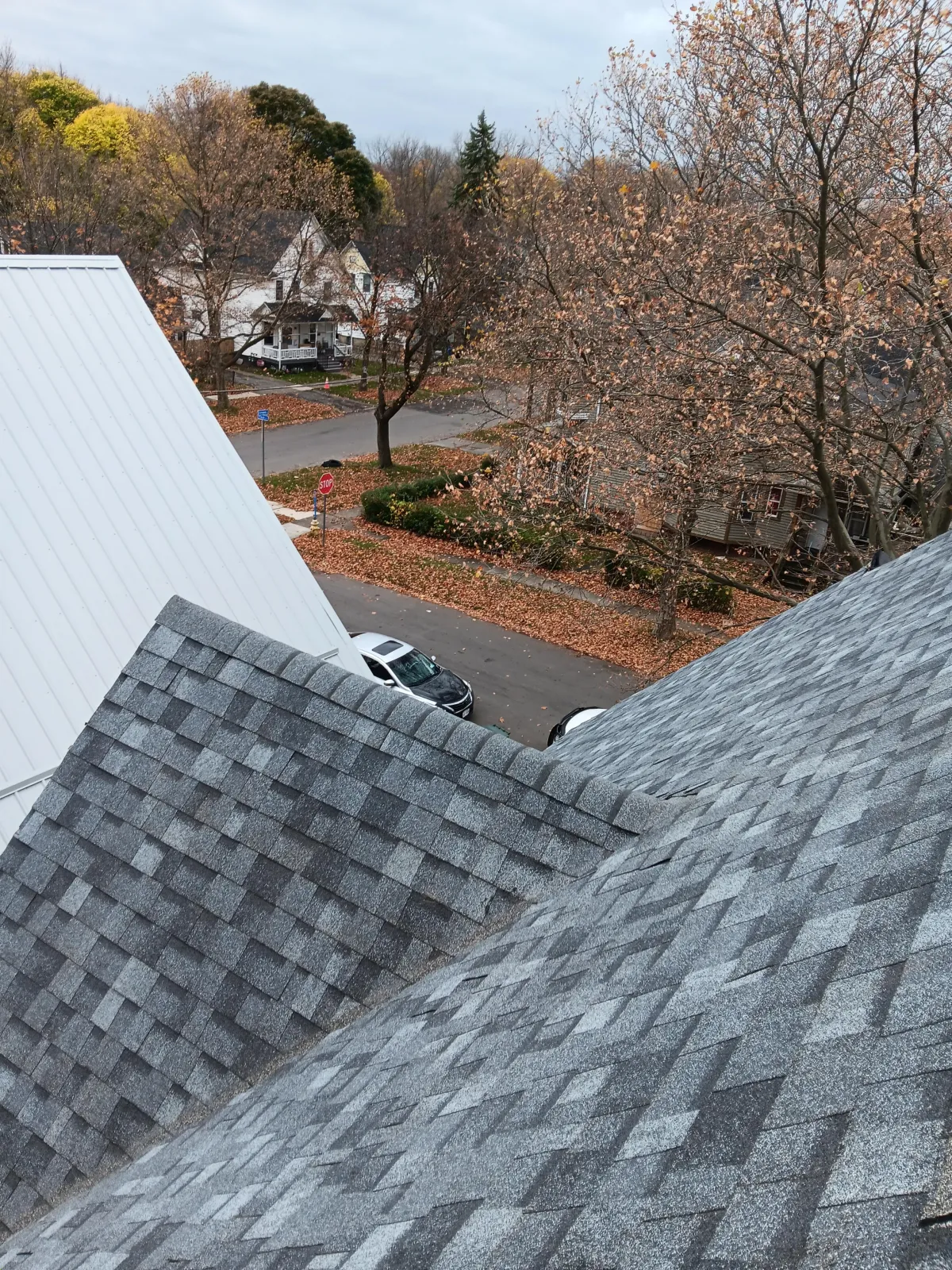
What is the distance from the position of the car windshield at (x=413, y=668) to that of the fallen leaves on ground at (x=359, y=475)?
42.3 feet

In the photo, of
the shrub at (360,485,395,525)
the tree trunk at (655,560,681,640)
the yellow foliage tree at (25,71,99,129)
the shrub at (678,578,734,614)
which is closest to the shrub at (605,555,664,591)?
the shrub at (678,578,734,614)

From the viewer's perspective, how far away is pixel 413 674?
56.1 ft

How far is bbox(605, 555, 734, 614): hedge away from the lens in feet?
75.2

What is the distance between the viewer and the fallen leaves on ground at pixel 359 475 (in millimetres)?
30594

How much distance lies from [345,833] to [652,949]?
2.12 metres

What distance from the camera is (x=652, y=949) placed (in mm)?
3461

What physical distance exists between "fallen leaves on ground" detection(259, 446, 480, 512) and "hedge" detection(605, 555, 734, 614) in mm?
10302

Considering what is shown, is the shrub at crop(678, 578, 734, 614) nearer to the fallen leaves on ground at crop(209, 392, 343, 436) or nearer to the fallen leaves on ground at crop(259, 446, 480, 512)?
the fallen leaves on ground at crop(259, 446, 480, 512)

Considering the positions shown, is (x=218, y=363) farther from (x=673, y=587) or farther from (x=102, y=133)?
(x=673, y=587)

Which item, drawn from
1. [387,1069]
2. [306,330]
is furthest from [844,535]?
[306,330]

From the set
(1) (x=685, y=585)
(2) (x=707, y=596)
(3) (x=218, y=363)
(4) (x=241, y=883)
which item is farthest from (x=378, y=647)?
(3) (x=218, y=363)

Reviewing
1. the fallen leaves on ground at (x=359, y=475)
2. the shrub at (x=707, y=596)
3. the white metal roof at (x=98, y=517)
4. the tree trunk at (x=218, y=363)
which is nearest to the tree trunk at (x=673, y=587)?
the shrub at (x=707, y=596)

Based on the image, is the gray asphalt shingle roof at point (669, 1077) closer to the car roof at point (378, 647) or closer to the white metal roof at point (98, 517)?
the white metal roof at point (98, 517)

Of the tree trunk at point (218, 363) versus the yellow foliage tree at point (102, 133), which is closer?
the tree trunk at point (218, 363)
